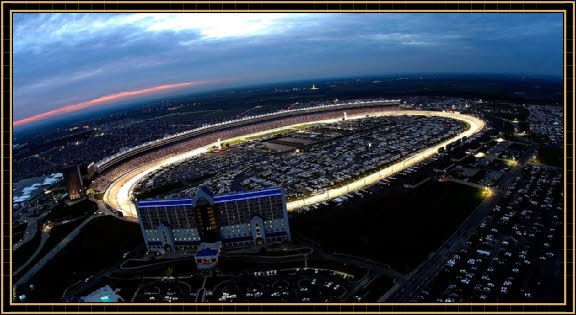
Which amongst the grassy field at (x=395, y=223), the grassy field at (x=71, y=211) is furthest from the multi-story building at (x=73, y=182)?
the grassy field at (x=395, y=223)

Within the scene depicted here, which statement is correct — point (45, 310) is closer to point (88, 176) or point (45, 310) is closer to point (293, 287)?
point (293, 287)

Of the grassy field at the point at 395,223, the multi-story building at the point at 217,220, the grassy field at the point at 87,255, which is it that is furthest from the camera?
the multi-story building at the point at 217,220

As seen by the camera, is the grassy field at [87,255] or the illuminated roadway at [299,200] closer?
the grassy field at [87,255]

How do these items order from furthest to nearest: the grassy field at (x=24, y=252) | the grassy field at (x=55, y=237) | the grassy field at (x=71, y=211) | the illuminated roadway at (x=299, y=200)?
the grassy field at (x=71, y=211) < the illuminated roadway at (x=299, y=200) < the grassy field at (x=24, y=252) < the grassy field at (x=55, y=237)

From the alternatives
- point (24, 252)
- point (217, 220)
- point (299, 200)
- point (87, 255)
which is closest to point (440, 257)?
point (299, 200)

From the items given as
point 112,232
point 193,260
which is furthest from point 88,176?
point 193,260

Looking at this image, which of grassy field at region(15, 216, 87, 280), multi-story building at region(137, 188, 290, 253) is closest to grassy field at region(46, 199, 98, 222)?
grassy field at region(15, 216, 87, 280)

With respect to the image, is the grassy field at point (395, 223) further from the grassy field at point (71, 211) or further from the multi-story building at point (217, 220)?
the grassy field at point (71, 211)
